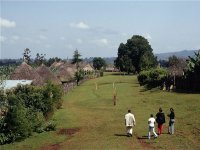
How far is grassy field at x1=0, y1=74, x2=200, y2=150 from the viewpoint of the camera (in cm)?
2386

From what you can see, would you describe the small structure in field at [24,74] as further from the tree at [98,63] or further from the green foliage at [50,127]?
the tree at [98,63]

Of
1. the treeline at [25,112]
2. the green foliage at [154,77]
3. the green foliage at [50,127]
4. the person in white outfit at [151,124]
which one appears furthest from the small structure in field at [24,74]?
the person in white outfit at [151,124]

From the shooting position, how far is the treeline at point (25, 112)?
26.5m

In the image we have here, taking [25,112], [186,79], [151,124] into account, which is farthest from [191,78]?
[25,112]

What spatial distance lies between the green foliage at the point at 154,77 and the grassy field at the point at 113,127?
11.7m

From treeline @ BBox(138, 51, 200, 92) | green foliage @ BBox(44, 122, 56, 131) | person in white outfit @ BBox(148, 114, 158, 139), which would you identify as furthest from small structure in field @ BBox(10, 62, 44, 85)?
person in white outfit @ BBox(148, 114, 158, 139)

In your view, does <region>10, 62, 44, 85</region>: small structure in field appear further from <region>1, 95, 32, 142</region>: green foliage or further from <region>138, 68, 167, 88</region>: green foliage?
<region>1, 95, 32, 142</region>: green foliage

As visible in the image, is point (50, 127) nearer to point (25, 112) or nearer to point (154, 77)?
point (25, 112)

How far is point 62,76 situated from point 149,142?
5791 cm

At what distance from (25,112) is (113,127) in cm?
684

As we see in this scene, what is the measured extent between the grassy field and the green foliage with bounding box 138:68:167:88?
11.7 meters

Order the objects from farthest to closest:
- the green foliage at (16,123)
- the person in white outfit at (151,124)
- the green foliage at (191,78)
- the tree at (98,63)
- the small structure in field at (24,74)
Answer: the tree at (98,63)
the small structure in field at (24,74)
the green foliage at (191,78)
the green foliage at (16,123)
the person in white outfit at (151,124)

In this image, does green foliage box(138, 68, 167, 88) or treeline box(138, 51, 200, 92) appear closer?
treeline box(138, 51, 200, 92)

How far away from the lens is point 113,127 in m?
29.7
